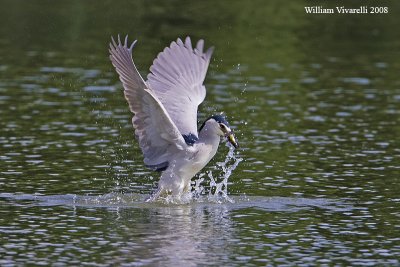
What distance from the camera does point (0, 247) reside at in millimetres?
11719

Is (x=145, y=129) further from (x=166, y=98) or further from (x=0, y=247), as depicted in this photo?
(x=0, y=247)

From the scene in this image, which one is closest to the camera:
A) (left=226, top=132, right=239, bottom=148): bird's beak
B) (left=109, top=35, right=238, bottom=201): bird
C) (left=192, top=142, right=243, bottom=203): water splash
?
(left=109, top=35, right=238, bottom=201): bird

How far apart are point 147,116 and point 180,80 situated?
4.98 ft

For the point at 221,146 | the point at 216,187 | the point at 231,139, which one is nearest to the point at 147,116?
the point at 231,139

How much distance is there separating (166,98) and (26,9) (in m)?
16.6

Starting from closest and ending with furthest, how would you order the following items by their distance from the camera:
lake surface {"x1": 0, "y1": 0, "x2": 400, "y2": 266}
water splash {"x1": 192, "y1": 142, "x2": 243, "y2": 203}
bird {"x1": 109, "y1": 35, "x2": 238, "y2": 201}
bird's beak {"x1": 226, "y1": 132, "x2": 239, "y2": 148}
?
lake surface {"x1": 0, "y1": 0, "x2": 400, "y2": 266} → bird {"x1": 109, "y1": 35, "x2": 238, "y2": 201} → bird's beak {"x1": 226, "y1": 132, "x2": 239, "y2": 148} → water splash {"x1": 192, "y1": 142, "x2": 243, "y2": 203}

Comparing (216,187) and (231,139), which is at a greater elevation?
(231,139)

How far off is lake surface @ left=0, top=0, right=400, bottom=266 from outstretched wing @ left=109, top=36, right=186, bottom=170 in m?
0.65

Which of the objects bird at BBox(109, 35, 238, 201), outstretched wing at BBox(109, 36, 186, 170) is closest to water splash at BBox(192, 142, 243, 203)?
bird at BBox(109, 35, 238, 201)

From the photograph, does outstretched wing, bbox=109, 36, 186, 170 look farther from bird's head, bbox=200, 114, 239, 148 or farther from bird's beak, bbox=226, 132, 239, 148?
bird's beak, bbox=226, 132, 239, 148

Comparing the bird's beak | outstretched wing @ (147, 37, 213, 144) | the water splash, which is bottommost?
the water splash

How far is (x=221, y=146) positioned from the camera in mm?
18328

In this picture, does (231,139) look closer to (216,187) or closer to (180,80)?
(216,187)

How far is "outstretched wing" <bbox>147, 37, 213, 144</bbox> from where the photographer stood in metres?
15.0
